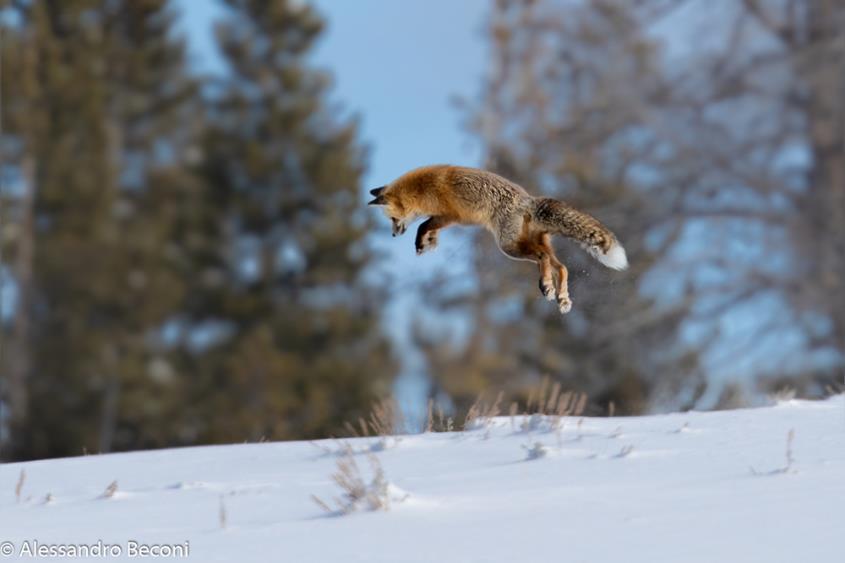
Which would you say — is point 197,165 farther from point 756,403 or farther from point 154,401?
point 756,403

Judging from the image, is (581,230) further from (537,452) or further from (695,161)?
(695,161)

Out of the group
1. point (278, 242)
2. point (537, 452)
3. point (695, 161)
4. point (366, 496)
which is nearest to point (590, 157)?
point (695, 161)

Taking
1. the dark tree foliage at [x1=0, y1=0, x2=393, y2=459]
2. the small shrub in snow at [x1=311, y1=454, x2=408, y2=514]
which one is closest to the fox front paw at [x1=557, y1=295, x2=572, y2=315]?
the small shrub in snow at [x1=311, y1=454, x2=408, y2=514]

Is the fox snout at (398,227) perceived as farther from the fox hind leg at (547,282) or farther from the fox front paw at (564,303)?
the fox front paw at (564,303)

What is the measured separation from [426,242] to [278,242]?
2349 centimetres

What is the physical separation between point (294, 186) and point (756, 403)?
2182 centimetres

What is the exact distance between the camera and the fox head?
272 inches

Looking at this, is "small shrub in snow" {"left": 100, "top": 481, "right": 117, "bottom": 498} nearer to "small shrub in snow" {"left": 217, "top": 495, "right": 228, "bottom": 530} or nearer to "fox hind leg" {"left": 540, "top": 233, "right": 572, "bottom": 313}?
"small shrub in snow" {"left": 217, "top": 495, "right": 228, "bottom": 530}

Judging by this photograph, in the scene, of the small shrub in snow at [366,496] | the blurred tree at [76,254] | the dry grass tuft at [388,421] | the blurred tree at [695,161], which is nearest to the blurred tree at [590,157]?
the blurred tree at [695,161]

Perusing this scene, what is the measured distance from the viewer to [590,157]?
2139cm

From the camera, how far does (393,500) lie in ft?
17.2

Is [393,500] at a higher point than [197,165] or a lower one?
lower

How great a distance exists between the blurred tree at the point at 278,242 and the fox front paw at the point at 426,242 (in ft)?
69.2

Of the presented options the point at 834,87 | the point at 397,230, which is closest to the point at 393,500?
the point at 397,230
